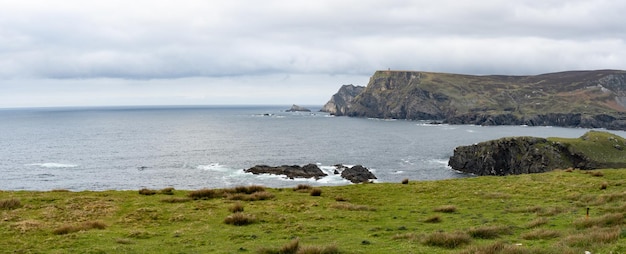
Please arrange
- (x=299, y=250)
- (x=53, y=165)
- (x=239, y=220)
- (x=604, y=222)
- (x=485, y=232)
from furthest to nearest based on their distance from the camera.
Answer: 1. (x=53, y=165)
2. (x=239, y=220)
3. (x=604, y=222)
4. (x=485, y=232)
5. (x=299, y=250)

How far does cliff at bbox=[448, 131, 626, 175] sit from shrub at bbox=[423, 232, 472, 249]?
10357 centimetres

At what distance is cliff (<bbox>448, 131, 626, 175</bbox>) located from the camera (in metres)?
108

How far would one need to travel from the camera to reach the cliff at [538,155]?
355 feet

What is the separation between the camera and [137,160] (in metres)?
135

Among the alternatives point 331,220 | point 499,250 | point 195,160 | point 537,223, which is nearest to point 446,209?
point 537,223

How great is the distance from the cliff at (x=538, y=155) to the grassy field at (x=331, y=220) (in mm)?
81637

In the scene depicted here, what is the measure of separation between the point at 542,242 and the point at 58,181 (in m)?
110

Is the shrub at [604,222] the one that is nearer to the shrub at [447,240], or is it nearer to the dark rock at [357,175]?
the shrub at [447,240]

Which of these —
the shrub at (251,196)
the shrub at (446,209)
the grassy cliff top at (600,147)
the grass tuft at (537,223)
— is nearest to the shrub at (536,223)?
the grass tuft at (537,223)

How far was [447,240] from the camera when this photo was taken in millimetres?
16000

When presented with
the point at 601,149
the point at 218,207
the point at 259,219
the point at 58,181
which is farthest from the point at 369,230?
the point at 601,149

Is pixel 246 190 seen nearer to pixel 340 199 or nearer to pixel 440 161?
pixel 340 199

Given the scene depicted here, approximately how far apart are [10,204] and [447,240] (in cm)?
2293

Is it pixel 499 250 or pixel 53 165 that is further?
pixel 53 165
